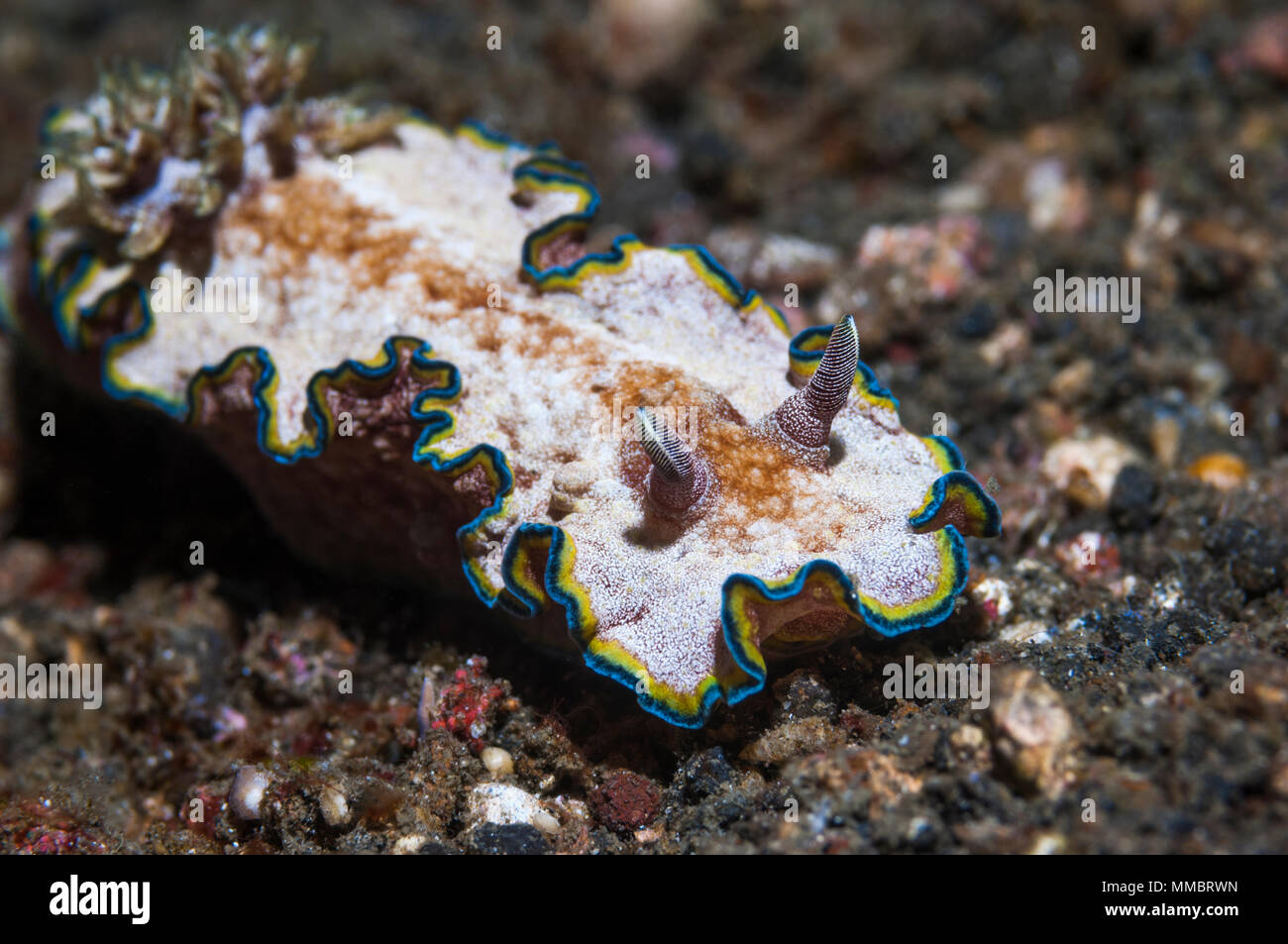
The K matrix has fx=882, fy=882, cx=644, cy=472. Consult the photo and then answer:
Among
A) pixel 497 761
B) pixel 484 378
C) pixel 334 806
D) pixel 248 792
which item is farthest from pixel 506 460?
pixel 248 792

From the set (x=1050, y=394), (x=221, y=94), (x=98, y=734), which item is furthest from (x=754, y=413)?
(x=98, y=734)

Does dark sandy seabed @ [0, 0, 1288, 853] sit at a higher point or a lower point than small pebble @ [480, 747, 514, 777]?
higher

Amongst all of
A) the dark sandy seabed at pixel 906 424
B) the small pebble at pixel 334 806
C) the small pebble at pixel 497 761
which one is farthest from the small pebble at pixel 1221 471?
the small pebble at pixel 334 806

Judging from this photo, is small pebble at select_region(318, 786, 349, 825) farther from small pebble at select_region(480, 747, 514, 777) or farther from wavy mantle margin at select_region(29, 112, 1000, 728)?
wavy mantle margin at select_region(29, 112, 1000, 728)

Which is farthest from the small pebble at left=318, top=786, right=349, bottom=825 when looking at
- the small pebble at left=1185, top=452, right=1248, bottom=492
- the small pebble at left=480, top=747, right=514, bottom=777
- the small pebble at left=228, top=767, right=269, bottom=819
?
the small pebble at left=1185, top=452, right=1248, bottom=492

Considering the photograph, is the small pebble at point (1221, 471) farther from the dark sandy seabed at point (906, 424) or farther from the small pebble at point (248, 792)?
the small pebble at point (248, 792)

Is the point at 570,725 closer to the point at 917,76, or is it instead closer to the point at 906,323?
the point at 906,323
